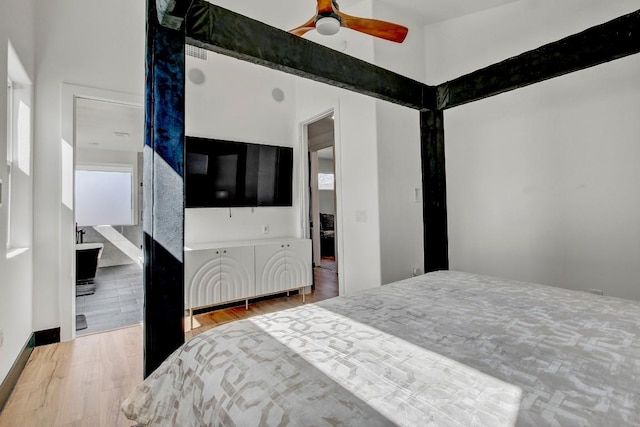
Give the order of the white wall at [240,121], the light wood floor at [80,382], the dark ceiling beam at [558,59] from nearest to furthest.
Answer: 1. the dark ceiling beam at [558,59]
2. the light wood floor at [80,382]
3. the white wall at [240,121]

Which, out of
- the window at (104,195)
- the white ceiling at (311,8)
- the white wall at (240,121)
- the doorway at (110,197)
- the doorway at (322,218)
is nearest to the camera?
the white ceiling at (311,8)

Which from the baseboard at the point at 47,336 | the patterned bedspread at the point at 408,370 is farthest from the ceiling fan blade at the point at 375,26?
the baseboard at the point at 47,336

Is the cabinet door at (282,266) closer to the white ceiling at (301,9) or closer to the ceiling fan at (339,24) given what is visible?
the white ceiling at (301,9)

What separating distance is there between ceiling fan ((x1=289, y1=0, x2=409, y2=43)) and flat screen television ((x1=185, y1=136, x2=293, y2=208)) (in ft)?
5.60

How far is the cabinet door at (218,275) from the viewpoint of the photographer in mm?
2924

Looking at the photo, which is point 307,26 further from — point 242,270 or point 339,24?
point 242,270

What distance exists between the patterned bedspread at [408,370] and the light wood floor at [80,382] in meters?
1.18

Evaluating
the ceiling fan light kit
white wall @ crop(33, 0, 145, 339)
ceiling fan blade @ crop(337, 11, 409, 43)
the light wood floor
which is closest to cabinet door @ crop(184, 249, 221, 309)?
the light wood floor

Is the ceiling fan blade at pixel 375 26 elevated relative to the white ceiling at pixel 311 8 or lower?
lower

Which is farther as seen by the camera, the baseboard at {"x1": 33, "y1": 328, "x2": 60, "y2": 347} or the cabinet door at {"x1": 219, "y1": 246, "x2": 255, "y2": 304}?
the cabinet door at {"x1": 219, "y1": 246, "x2": 255, "y2": 304}

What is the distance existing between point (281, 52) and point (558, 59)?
4.67 ft

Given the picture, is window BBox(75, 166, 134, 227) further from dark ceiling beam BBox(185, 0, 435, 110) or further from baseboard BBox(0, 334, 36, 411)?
Result: dark ceiling beam BBox(185, 0, 435, 110)

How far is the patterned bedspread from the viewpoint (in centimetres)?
59

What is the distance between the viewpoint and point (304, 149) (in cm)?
409
